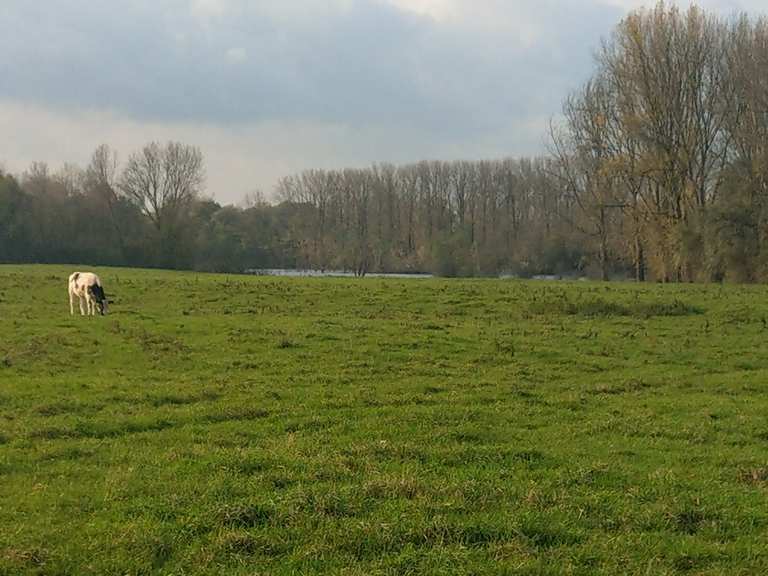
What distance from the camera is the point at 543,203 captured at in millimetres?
90812

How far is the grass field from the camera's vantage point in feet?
18.8

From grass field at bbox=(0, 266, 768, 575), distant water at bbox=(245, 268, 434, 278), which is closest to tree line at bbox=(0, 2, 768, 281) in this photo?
distant water at bbox=(245, 268, 434, 278)

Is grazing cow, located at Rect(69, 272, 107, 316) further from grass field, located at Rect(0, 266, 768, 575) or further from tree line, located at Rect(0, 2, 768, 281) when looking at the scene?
tree line, located at Rect(0, 2, 768, 281)

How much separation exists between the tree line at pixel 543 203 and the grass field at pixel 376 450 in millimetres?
29150


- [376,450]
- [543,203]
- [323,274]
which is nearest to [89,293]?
[376,450]

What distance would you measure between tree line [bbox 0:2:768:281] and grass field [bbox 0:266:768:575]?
95.6ft

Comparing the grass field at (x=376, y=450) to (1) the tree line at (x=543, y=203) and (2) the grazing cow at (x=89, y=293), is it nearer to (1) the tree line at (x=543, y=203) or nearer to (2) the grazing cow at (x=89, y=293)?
(2) the grazing cow at (x=89, y=293)

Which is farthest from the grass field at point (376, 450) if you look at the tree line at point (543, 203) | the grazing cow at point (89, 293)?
the tree line at point (543, 203)

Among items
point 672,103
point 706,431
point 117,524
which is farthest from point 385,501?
point 672,103

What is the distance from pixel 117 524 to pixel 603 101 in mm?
53980

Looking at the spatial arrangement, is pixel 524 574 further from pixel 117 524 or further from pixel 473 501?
pixel 117 524

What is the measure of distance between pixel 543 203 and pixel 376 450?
85.8m

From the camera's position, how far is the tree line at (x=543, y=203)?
4659 cm

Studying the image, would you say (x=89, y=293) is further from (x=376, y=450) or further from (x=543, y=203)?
(x=543, y=203)
